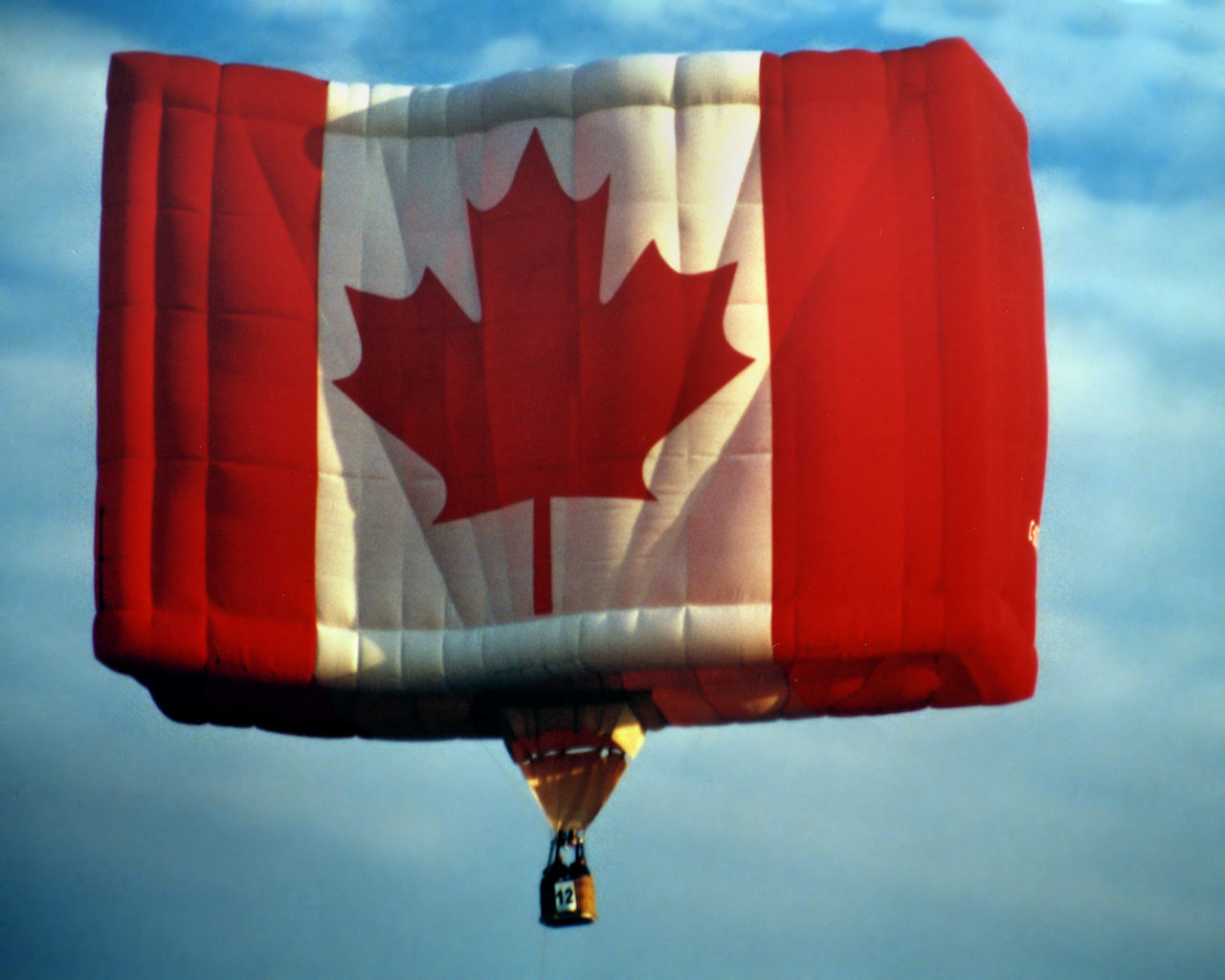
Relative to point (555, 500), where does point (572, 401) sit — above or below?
above

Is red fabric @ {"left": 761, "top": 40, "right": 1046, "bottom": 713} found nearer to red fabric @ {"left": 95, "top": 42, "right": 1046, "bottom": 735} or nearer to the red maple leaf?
red fabric @ {"left": 95, "top": 42, "right": 1046, "bottom": 735}

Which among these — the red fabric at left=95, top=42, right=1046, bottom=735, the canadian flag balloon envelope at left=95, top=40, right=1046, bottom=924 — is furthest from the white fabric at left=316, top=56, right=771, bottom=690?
the red fabric at left=95, top=42, right=1046, bottom=735

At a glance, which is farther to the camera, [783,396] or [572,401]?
[572,401]

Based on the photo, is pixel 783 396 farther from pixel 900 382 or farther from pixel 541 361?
pixel 541 361


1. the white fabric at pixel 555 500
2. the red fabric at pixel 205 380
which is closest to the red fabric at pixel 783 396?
the red fabric at pixel 205 380

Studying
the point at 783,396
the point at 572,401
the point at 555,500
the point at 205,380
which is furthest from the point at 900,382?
the point at 205,380

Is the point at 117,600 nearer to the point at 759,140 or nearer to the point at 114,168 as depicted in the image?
the point at 114,168

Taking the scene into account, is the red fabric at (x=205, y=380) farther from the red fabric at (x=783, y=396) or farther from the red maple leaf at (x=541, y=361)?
the red maple leaf at (x=541, y=361)
